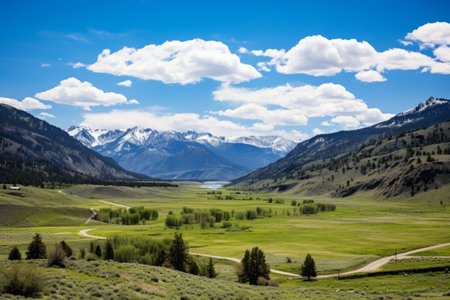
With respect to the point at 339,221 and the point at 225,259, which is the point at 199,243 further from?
the point at 339,221

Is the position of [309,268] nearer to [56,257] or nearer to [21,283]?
[56,257]

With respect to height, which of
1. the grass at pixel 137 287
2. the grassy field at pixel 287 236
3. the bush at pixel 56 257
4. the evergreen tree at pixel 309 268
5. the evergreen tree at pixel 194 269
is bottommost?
the grassy field at pixel 287 236

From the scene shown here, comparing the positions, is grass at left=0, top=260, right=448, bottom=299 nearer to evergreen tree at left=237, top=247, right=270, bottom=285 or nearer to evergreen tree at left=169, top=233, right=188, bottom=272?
evergreen tree at left=237, top=247, right=270, bottom=285

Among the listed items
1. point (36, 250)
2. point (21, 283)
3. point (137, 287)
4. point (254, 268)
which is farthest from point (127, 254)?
point (21, 283)

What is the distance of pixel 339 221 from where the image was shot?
16562 centimetres

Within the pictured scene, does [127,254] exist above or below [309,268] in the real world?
below

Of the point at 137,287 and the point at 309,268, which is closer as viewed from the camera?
the point at 137,287

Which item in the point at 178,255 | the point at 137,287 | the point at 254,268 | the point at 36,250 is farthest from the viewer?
the point at 178,255

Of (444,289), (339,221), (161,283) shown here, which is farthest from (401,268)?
(339,221)

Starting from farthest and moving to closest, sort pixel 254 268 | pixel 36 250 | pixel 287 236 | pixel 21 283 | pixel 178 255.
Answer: pixel 287 236
pixel 178 255
pixel 36 250
pixel 254 268
pixel 21 283

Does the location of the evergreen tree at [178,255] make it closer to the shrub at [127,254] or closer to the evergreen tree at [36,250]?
the shrub at [127,254]

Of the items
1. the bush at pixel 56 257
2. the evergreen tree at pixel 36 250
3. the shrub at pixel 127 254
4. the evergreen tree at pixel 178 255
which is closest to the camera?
the bush at pixel 56 257

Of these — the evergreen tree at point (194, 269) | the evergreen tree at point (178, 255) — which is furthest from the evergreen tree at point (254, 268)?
the evergreen tree at point (178, 255)

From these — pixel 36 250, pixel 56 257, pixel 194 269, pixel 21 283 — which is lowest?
pixel 194 269
